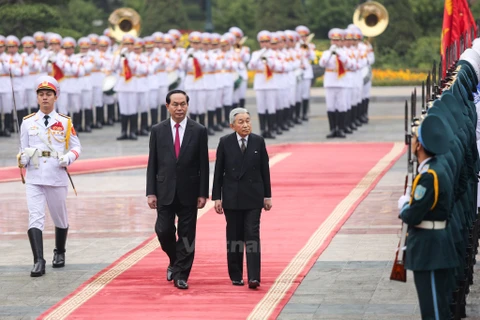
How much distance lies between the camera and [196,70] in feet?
87.1

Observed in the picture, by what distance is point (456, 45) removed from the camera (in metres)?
15.0

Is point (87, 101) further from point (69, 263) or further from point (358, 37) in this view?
point (69, 263)

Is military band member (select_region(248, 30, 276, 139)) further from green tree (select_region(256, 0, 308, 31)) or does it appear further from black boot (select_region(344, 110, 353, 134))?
green tree (select_region(256, 0, 308, 31))

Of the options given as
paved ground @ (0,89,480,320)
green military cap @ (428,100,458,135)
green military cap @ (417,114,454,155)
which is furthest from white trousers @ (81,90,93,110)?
green military cap @ (417,114,454,155)

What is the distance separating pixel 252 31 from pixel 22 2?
1609cm

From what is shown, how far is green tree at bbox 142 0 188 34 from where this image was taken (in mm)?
47969

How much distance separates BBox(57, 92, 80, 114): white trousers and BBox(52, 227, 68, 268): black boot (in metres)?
14.9

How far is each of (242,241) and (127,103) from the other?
1501 cm

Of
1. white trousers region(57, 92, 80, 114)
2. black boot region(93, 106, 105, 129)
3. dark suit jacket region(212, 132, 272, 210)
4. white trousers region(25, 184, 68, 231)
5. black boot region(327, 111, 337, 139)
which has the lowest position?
black boot region(93, 106, 105, 129)

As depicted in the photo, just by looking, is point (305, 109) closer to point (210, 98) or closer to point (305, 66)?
point (305, 66)

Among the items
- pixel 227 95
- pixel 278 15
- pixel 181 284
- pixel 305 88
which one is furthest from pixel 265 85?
pixel 278 15

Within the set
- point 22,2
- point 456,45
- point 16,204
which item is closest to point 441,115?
point 456,45

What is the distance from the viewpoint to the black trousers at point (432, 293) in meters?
8.34

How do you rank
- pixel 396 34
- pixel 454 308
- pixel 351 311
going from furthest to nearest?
pixel 396 34 < pixel 351 311 < pixel 454 308
